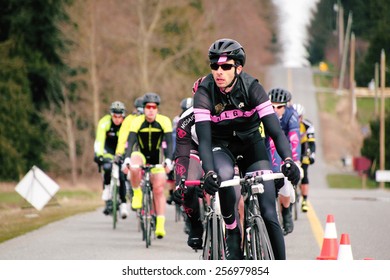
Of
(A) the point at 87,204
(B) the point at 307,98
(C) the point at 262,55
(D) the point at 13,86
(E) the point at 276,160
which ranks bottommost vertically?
(E) the point at 276,160

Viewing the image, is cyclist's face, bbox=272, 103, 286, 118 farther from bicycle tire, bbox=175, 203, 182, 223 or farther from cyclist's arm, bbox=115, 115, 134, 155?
bicycle tire, bbox=175, 203, 182, 223

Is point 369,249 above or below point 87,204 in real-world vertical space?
below

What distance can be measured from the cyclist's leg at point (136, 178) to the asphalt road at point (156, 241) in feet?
1.57

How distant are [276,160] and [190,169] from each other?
426 cm

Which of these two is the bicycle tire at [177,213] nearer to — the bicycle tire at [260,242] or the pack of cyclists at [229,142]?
the pack of cyclists at [229,142]

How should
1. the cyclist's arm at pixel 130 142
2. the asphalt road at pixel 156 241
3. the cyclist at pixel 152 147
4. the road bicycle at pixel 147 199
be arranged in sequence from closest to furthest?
the asphalt road at pixel 156 241
the road bicycle at pixel 147 199
the cyclist at pixel 152 147
the cyclist's arm at pixel 130 142

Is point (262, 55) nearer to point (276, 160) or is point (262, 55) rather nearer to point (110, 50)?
point (110, 50)

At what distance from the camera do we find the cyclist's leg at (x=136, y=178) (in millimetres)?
15281

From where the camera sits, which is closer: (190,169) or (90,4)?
(190,169)

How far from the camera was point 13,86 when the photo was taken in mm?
33781

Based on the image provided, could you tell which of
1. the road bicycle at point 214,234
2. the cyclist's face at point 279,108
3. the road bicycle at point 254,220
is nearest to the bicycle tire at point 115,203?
the cyclist's face at point 279,108

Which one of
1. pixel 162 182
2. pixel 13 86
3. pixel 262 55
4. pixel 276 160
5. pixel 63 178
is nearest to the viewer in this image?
pixel 276 160

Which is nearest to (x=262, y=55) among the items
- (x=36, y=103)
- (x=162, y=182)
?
(x=36, y=103)

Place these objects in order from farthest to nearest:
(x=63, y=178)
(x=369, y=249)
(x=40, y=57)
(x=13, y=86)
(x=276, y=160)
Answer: (x=63, y=178) < (x=40, y=57) < (x=13, y=86) < (x=276, y=160) < (x=369, y=249)
